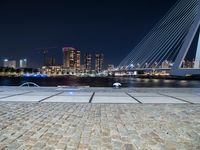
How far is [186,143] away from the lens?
13.1ft

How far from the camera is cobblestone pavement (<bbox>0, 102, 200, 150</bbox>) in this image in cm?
390

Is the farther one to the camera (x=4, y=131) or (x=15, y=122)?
(x=15, y=122)

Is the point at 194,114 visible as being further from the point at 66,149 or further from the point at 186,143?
the point at 66,149

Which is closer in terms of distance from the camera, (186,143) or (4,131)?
(186,143)

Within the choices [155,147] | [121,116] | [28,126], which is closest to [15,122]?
[28,126]

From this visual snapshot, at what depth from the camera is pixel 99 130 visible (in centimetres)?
474

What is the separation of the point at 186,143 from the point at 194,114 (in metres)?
2.72

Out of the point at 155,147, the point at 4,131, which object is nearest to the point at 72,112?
the point at 4,131

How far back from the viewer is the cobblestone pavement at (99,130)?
390 centimetres

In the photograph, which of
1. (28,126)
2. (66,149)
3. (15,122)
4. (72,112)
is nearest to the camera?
(66,149)

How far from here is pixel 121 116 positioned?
6.14 metres

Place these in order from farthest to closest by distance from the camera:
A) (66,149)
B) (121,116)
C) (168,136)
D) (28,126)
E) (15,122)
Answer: (121,116)
(15,122)
(28,126)
(168,136)
(66,149)

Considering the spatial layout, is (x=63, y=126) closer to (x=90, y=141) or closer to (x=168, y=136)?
(x=90, y=141)

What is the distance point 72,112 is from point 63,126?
164 centimetres
